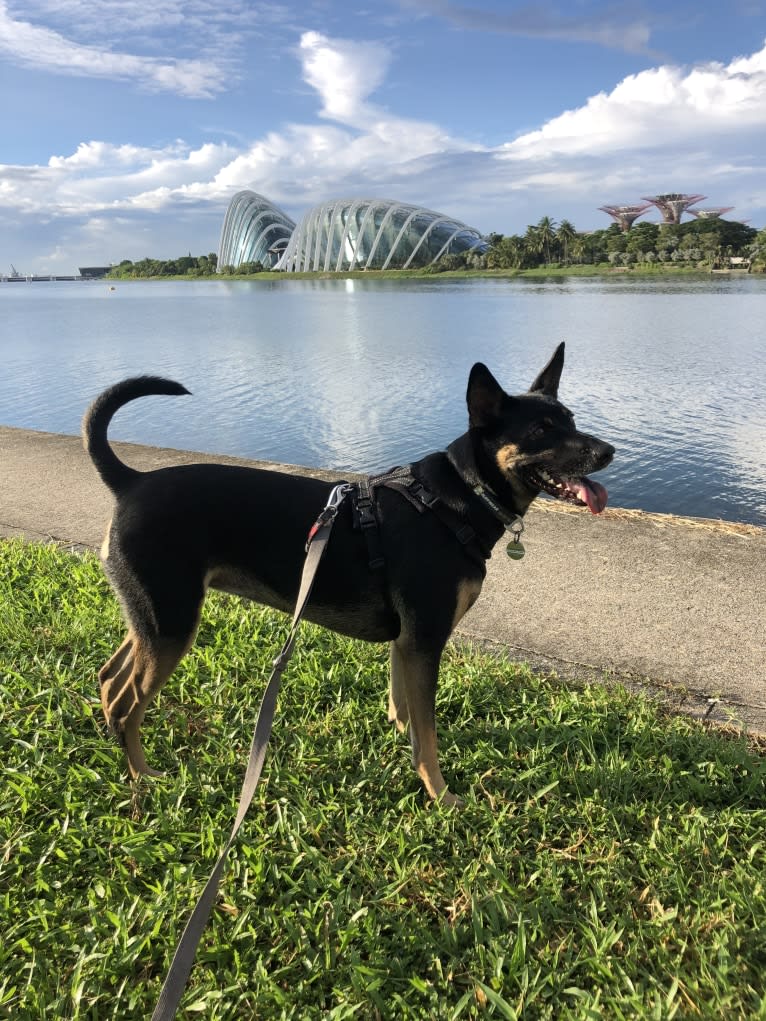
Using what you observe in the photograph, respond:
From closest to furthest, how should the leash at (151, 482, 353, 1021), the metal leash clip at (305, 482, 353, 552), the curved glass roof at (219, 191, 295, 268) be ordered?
the leash at (151, 482, 353, 1021), the metal leash clip at (305, 482, 353, 552), the curved glass roof at (219, 191, 295, 268)

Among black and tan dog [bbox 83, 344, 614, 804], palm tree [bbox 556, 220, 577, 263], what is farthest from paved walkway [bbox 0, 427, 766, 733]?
palm tree [bbox 556, 220, 577, 263]

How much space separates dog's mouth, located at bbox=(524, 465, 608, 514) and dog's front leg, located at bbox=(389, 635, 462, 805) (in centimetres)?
79

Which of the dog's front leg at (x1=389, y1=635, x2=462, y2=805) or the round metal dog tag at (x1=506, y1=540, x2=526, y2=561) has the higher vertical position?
the round metal dog tag at (x1=506, y1=540, x2=526, y2=561)

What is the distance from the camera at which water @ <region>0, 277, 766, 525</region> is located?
9.45 meters

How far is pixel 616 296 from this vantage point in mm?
37500

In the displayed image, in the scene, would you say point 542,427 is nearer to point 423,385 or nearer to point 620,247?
point 423,385

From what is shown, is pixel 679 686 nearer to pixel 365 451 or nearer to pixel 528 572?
pixel 528 572

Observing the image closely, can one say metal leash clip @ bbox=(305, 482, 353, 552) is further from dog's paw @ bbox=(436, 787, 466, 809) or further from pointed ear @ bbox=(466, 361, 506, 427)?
dog's paw @ bbox=(436, 787, 466, 809)

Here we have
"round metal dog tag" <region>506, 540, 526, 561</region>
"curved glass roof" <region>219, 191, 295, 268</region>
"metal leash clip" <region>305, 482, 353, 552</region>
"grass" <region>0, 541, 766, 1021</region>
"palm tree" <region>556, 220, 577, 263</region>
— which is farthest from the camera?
"curved glass roof" <region>219, 191, 295, 268</region>

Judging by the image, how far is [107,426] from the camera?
2.71 meters

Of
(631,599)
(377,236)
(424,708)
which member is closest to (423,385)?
(631,599)

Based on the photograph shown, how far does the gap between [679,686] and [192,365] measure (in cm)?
1734

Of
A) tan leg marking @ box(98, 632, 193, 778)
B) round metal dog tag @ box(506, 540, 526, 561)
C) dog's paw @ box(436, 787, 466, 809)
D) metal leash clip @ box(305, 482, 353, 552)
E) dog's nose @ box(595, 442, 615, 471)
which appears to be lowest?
dog's paw @ box(436, 787, 466, 809)

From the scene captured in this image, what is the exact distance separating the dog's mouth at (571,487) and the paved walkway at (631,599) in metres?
1.32
